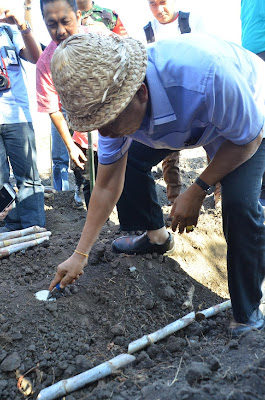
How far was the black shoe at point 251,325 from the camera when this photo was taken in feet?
7.35

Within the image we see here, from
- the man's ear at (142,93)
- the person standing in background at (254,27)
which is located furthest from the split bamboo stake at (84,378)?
the person standing in background at (254,27)

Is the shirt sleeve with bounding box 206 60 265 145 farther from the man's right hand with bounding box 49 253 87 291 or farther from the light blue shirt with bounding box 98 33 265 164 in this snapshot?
the man's right hand with bounding box 49 253 87 291

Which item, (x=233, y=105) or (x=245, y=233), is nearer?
(x=233, y=105)

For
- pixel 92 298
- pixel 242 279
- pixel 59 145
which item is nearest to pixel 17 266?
pixel 92 298

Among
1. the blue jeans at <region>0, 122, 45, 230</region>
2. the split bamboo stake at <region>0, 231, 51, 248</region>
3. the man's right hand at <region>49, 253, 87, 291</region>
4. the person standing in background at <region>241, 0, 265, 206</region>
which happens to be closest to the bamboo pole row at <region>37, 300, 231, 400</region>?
the man's right hand at <region>49, 253, 87, 291</region>

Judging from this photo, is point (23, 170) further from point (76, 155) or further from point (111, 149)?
point (111, 149)

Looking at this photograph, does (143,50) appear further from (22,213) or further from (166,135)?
(22,213)

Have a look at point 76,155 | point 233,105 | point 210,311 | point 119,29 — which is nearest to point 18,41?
point 119,29

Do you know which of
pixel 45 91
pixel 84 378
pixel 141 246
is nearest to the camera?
pixel 84 378

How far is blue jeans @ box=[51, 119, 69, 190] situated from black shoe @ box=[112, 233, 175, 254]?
109 inches

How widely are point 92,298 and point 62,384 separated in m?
0.82

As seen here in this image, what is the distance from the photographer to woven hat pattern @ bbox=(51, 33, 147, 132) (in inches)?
60.2

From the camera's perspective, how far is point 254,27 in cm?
405

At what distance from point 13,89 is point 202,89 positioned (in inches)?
108
